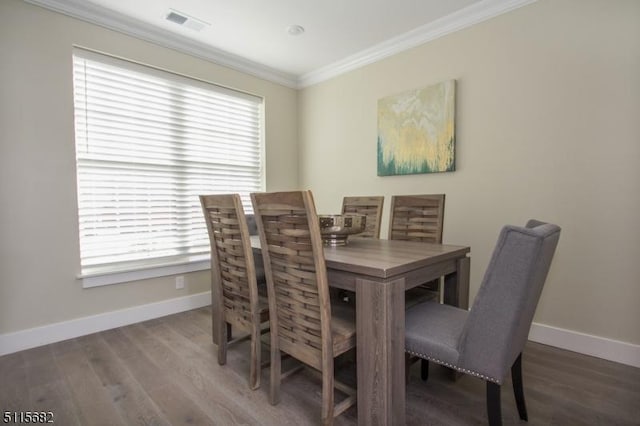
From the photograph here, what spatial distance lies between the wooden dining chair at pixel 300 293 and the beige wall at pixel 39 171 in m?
1.93

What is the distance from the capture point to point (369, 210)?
2.87 meters

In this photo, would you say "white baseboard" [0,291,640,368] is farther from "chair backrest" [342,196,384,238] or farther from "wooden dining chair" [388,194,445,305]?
"chair backrest" [342,196,384,238]

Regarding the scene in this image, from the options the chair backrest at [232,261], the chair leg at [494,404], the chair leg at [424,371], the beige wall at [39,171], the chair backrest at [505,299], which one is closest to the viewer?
the chair backrest at [505,299]

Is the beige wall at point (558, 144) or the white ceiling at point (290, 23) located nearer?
the beige wall at point (558, 144)

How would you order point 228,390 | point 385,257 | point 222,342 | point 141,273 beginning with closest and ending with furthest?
point 385,257 < point 228,390 < point 222,342 < point 141,273

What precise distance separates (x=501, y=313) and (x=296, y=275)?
2.68 ft

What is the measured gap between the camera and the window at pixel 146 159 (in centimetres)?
270

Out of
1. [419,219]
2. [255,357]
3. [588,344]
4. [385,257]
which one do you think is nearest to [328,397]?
[255,357]

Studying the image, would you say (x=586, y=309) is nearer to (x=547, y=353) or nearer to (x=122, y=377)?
(x=547, y=353)

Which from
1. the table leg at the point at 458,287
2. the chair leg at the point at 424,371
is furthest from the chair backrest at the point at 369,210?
the chair leg at the point at 424,371

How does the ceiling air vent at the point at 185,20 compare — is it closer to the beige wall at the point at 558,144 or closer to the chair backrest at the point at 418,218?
the beige wall at the point at 558,144

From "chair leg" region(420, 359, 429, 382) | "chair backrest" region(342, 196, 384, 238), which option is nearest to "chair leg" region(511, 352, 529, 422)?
"chair leg" region(420, 359, 429, 382)

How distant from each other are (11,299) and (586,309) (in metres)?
4.01

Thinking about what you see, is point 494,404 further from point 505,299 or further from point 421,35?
point 421,35
